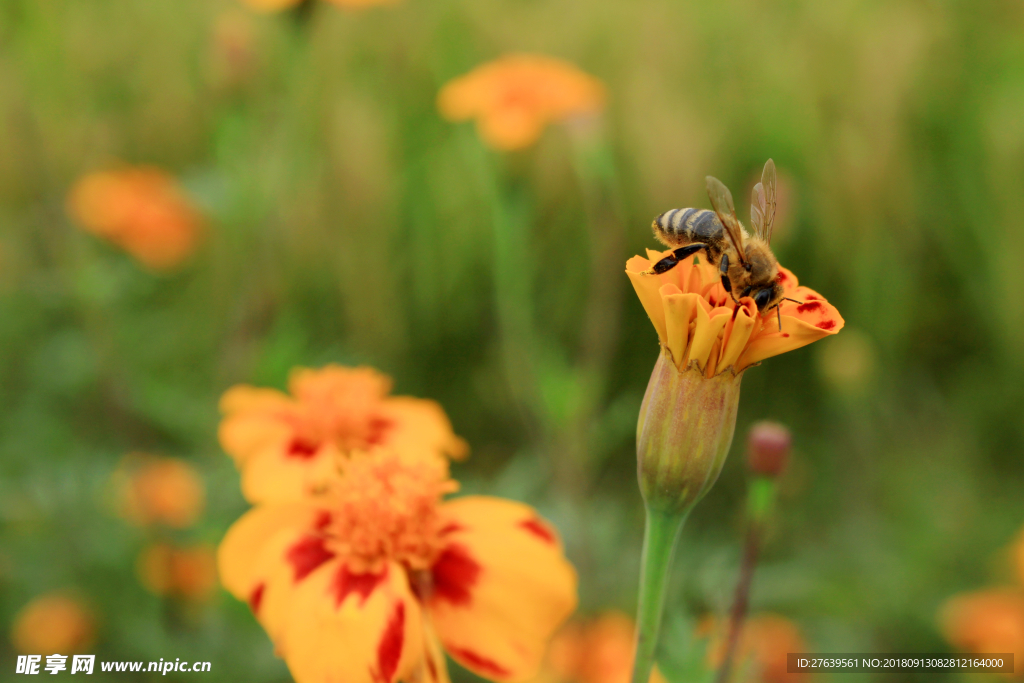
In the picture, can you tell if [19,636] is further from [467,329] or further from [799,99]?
[799,99]

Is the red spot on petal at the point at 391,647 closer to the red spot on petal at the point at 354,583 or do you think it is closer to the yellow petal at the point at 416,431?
the red spot on petal at the point at 354,583

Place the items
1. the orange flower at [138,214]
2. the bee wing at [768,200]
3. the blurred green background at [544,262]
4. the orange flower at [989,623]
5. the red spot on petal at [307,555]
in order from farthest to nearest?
1. the orange flower at [138,214]
2. the blurred green background at [544,262]
3. the orange flower at [989,623]
4. the bee wing at [768,200]
5. the red spot on petal at [307,555]

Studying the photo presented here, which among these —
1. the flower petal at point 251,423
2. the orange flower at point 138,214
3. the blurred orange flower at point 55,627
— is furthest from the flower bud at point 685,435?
the orange flower at point 138,214

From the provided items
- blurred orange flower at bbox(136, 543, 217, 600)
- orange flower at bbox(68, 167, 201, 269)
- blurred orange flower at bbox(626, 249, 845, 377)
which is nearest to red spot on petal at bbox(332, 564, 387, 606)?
blurred orange flower at bbox(626, 249, 845, 377)

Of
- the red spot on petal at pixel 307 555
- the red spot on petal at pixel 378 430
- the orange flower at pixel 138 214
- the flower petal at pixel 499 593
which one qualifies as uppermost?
the orange flower at pixel 138 214

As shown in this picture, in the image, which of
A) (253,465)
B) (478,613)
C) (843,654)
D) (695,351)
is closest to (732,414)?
(695,351)

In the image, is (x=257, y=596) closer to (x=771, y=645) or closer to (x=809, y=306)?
(x=809, y=306)

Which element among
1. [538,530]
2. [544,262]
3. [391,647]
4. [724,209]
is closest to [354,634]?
[391,647]

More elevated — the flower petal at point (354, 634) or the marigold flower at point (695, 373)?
the marigold flower at point (695, 373)
